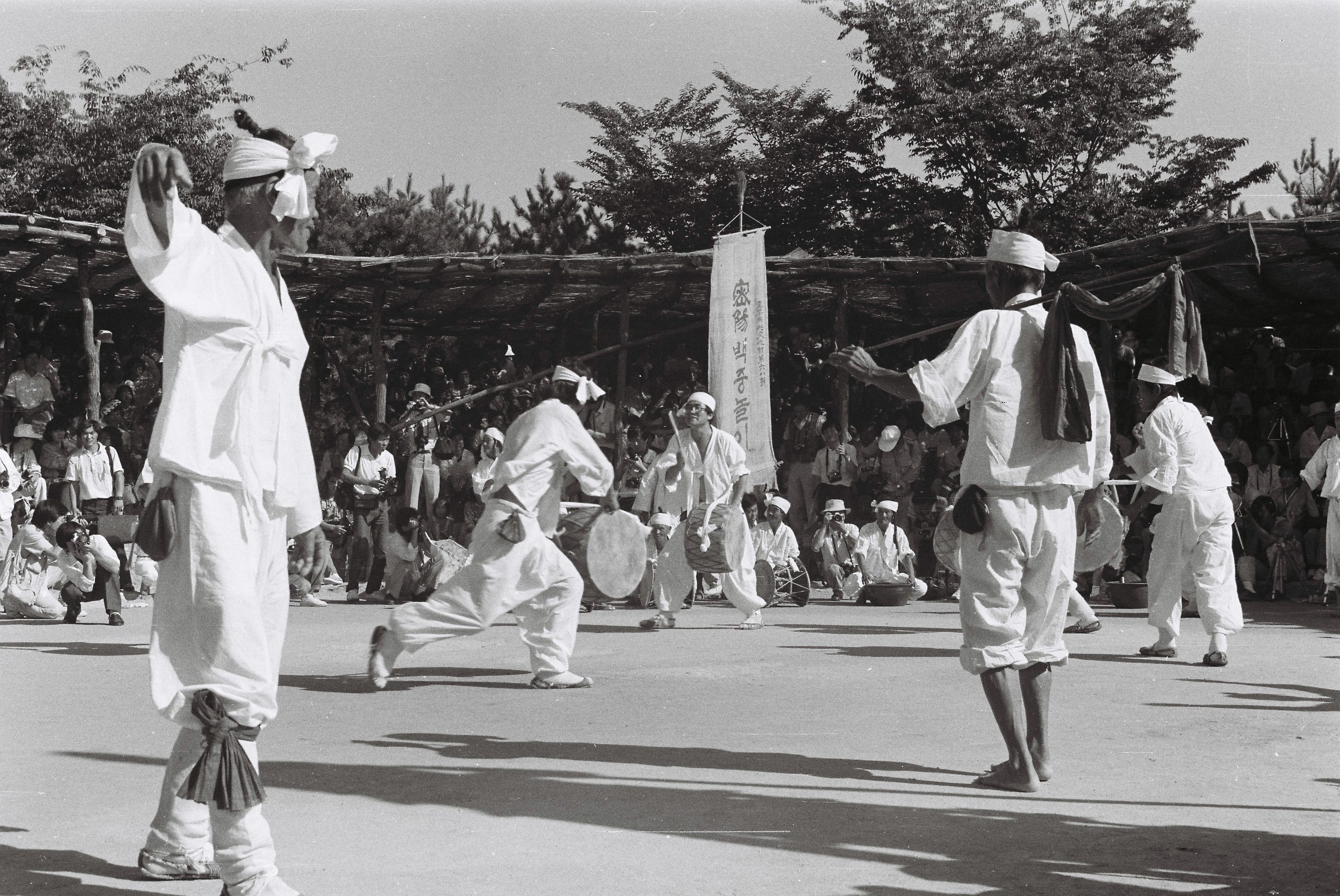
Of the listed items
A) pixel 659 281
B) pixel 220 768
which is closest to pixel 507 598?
pixel 220 768

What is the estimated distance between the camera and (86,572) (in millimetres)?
12344

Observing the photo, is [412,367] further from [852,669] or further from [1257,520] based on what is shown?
[852,669]

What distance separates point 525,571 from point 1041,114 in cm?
1736

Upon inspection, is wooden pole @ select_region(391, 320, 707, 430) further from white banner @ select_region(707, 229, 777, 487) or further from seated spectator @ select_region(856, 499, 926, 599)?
seated spectator @ select_region(856, 499, 926, 599)

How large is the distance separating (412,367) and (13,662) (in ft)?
43.5

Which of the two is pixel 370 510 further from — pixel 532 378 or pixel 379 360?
pixel 532 378

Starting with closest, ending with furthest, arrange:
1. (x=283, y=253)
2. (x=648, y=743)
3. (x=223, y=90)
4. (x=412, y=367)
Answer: (x=283, y=253), (x=648, y=743), (x=412, y=367), (x=223, y=90)

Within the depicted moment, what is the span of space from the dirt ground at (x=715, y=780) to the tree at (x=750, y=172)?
1614 centimetres

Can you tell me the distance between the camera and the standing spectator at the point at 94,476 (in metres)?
16.2

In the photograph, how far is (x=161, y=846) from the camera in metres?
3.83

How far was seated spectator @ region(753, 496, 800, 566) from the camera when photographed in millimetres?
15477

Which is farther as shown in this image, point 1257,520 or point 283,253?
point 1257,520

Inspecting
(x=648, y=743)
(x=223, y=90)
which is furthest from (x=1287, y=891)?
(x=223, y=90)

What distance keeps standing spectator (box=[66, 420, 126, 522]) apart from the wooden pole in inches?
139
